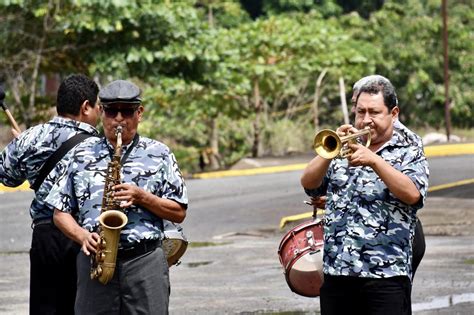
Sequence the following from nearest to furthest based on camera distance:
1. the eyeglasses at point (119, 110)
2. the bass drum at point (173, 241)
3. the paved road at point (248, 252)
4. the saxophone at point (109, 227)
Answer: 1. the saxophone at point (109, 227)
2. the eyeglasses at point (119, 110)
3. the bass drum at point (173, 241)
4. the paved road at point (248, 252)

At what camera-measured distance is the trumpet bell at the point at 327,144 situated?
5953mm

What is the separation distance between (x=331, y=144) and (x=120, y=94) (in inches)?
40.6

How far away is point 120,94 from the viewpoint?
6.37m

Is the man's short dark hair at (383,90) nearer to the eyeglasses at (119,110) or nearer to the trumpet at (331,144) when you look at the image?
the trumpet at (331,144)

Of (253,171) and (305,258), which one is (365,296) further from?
(253,171)

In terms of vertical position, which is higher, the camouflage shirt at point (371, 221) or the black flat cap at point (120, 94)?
the black flat cap at point (120, 94)

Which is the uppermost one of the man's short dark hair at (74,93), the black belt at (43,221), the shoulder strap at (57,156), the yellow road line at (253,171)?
the man's short dark hair at (74,93)

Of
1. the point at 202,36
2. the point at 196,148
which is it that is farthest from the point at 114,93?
the point at 196,148

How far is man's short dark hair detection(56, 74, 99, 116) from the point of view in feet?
24.1

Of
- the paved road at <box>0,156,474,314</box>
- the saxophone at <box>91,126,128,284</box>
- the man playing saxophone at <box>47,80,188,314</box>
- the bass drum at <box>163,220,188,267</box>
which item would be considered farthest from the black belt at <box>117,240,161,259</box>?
the paved road at <box>0,156,474,314</box>

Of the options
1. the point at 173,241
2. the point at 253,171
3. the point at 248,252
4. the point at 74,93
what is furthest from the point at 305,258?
the point at 253,171

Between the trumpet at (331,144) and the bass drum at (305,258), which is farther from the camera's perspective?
the bass drum at (305,258)

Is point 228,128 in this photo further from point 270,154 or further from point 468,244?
point 468,244

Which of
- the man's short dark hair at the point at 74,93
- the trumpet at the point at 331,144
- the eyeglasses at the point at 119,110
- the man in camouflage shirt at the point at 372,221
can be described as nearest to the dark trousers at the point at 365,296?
the man in camouflage shirt at the point at 372,221
